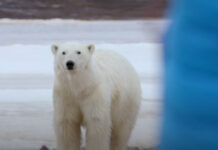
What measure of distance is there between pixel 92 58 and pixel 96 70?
0.10 meters

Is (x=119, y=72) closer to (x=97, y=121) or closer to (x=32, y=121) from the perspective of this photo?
(x=97, y=121)

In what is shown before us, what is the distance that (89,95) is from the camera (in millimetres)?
4457

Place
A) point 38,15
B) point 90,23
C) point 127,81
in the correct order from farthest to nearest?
point 38,15
point 90,23
point 127,81

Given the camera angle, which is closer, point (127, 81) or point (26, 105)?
point (127, 81)

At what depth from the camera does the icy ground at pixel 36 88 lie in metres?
5.83

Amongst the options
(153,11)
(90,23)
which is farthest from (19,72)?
(153,11)

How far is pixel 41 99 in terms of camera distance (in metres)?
6.32

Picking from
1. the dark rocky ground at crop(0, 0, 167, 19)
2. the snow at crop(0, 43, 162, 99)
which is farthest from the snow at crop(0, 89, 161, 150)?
the dark rocky ground at crop(0, 0, 167, 19)

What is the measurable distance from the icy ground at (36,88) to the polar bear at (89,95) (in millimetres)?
330

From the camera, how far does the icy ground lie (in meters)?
5.83

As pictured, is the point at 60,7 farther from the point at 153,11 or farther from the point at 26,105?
the point at 153,11

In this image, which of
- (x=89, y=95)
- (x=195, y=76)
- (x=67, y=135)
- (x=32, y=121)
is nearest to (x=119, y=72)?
(x=89, y=95)

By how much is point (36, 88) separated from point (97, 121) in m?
2.17

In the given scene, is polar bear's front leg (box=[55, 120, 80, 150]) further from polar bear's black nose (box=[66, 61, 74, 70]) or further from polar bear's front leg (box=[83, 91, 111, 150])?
polar bear's black nose (box=[66, 61, 74, 70])
